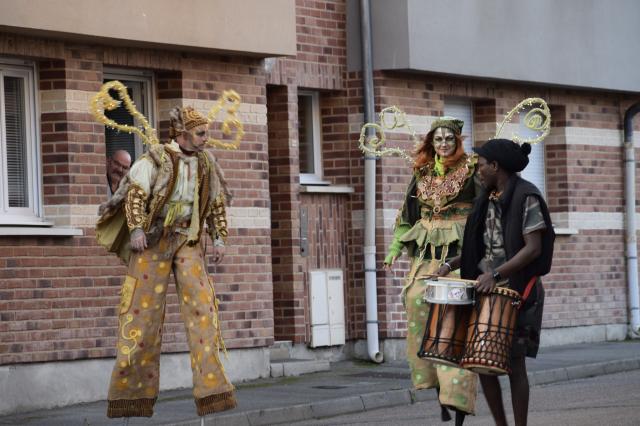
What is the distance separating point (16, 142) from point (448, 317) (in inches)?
221

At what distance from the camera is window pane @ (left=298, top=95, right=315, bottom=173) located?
59.1 feet

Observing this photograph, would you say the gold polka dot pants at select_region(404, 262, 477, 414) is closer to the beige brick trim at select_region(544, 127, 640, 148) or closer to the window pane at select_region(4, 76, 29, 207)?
the window pane at select_region(4, 76, 29, 207)

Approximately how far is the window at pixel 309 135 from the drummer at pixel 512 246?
7.81m

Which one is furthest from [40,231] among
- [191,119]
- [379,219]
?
[379,219]

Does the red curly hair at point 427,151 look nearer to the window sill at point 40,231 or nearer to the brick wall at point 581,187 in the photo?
the window sill at point 40,231

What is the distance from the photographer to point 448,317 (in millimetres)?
9961

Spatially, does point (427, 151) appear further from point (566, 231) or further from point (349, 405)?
point (566, 231)

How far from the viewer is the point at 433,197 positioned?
11711 mm

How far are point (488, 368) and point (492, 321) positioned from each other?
27cm

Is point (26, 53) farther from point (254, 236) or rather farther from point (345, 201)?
point (345, 201)

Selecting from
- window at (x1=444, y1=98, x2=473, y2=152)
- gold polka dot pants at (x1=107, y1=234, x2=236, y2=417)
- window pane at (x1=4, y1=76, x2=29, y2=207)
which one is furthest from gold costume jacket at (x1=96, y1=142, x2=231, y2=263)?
window at (x1=444, y1=98, x2=473, y2=152)

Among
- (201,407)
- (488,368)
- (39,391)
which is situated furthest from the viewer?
(39,391)

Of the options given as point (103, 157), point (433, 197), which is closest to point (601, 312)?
point (103, 157)

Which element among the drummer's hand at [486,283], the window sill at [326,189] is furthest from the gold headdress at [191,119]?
the window sill at [326,189]
